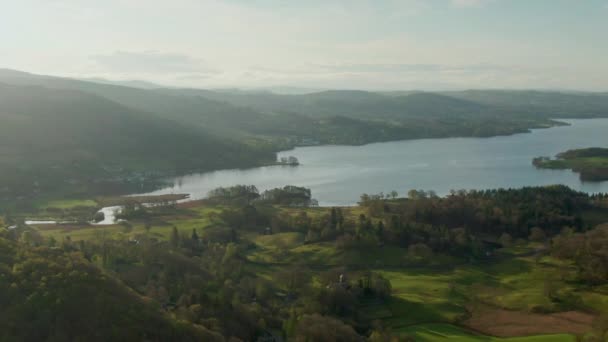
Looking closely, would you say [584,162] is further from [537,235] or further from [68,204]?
[68,204]

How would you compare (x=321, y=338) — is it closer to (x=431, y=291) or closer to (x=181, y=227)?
(x=431, y=291)

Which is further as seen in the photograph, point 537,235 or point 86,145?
point 86,145

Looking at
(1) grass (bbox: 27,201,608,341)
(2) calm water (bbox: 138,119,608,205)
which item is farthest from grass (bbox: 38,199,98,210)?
(1) grass (bbox: 27,201,608,341)

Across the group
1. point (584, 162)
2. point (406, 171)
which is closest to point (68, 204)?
point (406, 171)

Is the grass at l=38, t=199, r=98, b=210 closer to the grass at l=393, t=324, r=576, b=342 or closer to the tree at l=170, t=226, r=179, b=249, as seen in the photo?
the tree at l=170, t=226, r=179, b=249

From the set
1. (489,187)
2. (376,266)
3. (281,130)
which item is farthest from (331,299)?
(281,130)

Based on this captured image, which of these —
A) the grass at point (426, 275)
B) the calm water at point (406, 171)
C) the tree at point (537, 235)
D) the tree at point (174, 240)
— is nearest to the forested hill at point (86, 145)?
the calm water at point (406, 171)

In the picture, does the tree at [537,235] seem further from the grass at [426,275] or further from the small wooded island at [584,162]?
the small wooded island at [584,162]
